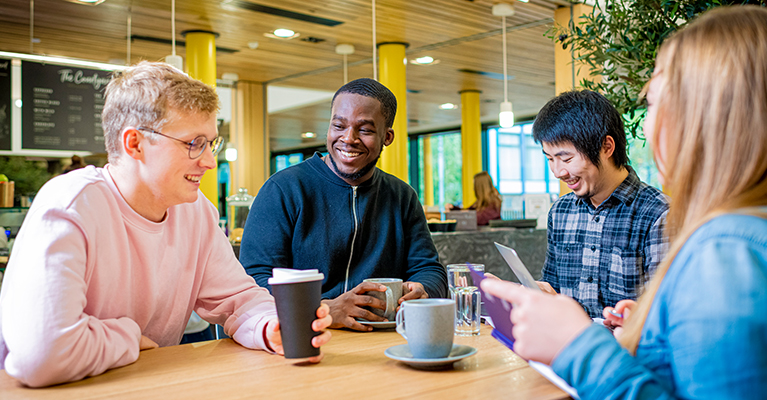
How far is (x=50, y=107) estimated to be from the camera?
214 inches

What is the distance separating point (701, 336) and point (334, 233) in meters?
1.33

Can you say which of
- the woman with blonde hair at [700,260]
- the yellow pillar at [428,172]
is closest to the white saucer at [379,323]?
the woman with blonde hair at [700,260]

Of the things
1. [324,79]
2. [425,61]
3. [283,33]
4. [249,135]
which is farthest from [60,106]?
[425,61]

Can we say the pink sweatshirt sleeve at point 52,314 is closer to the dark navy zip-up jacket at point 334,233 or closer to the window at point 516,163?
the dark navy zip-up jacket at point 334,233

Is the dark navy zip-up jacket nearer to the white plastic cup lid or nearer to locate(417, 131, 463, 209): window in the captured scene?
the white plastic cup lid

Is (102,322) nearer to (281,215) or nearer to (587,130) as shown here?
(281,215)

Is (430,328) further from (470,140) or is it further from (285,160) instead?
(285,160)

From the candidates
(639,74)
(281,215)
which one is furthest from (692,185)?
(639,74)

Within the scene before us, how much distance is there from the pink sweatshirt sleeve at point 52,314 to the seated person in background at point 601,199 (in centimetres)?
115

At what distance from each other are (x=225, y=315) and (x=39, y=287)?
54 centimetres

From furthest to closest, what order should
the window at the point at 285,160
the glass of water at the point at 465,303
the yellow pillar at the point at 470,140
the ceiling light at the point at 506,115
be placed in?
the window at the point at 285,160
the yellow pillar at the point at 470,140
the ceiling light at the point at 506,115
the glass of water at the point at 465,303

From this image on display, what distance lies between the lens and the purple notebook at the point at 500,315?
1.22m

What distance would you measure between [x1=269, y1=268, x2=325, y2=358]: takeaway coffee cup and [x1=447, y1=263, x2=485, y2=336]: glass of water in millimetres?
430

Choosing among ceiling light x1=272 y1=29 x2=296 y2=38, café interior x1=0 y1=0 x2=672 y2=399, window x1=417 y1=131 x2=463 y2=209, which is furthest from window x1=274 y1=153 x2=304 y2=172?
ceiling light x1=272 y1=29 x2=296 y2=38
